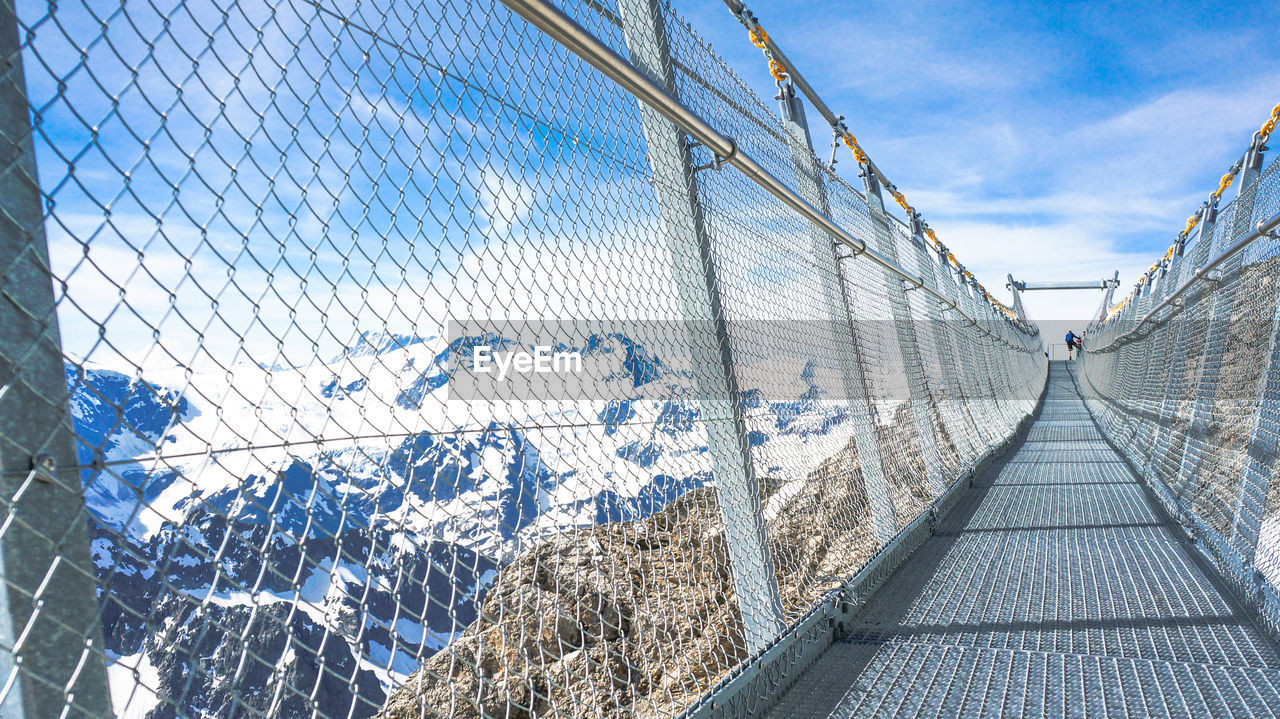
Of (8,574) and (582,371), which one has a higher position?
(582,371)

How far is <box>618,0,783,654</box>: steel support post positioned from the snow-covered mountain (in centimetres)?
37

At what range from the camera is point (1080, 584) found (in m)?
3.39

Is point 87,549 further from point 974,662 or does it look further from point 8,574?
point 974,662

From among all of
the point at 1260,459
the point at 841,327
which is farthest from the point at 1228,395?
the point at 841,327

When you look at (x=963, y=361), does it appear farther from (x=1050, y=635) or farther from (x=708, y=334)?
(x=708, y=334)

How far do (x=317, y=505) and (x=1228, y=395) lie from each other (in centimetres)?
561

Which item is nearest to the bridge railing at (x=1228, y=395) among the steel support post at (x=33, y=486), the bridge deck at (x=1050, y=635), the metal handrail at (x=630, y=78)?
the bridge deck at (x=1050, y=635)

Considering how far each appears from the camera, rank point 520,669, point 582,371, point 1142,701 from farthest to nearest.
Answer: point 520,669, point 1142,701, point 582,371

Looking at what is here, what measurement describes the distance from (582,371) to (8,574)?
1259 millimetres

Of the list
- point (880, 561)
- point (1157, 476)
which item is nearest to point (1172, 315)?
point (1157, 476)

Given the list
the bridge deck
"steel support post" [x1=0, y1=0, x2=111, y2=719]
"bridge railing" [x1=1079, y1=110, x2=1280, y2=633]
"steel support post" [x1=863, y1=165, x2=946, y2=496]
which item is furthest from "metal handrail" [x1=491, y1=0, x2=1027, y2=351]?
"steel support post" [x1=863, y1=165, x2=946, y2=496]

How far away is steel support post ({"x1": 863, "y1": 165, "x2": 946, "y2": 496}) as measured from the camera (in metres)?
5.16

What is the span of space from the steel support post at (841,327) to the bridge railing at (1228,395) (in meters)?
1.55

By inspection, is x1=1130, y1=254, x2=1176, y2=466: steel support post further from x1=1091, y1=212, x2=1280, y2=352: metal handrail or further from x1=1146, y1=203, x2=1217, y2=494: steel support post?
x1=1091, y1=212, x2=1280, y2=352: metal handrail
